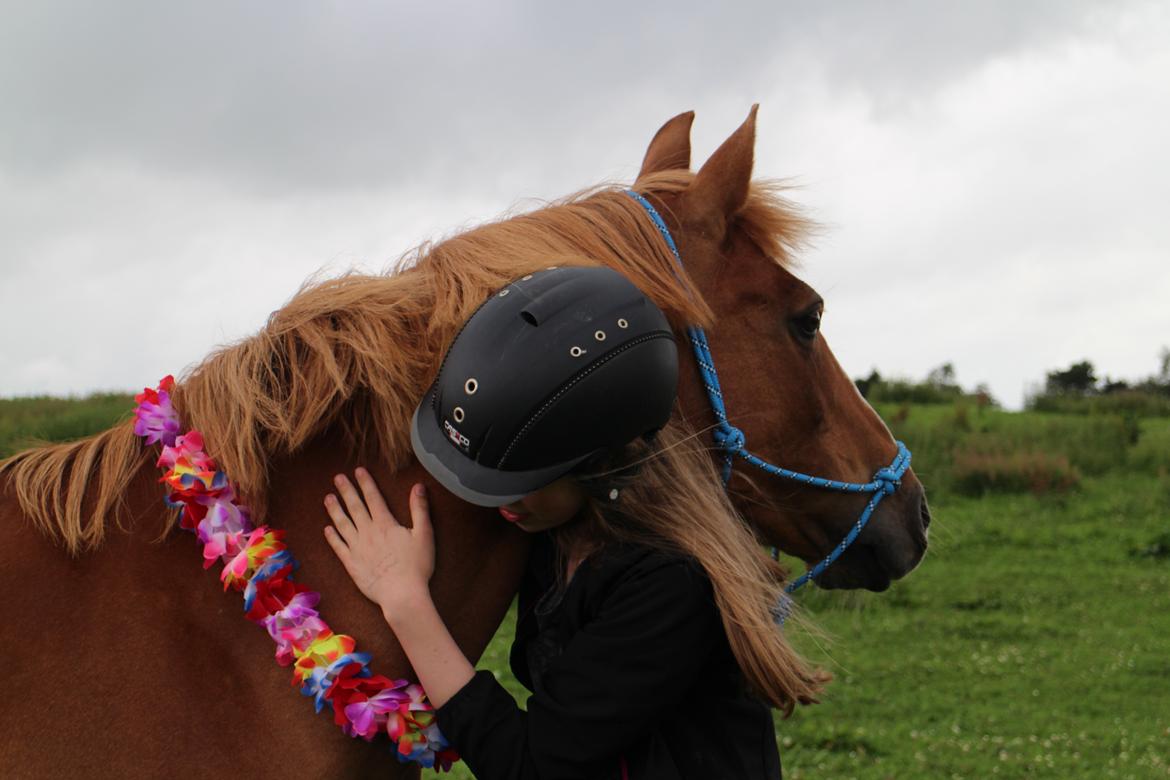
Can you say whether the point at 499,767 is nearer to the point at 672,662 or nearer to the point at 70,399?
the point at 672,662

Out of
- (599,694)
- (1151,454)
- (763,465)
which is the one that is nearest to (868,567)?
(763,465)

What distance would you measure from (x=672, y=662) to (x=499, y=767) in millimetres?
398

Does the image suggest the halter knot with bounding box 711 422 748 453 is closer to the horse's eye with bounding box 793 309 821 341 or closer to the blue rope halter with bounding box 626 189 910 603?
the blue rope halter with bounding box 626 189 910 603

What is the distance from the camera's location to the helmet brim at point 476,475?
1.93 m

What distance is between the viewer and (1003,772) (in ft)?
19.8

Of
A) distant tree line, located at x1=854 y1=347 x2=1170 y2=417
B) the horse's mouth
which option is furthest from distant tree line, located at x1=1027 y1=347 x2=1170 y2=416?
the horse's mouth

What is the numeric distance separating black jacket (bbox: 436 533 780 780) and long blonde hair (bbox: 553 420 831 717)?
0.05 m

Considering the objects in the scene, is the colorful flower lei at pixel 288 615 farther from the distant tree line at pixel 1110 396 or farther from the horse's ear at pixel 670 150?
the distant tree line at pixel 1110 396

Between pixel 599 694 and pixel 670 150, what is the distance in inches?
62.3

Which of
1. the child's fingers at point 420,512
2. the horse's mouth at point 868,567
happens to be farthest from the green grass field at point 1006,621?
the child's fingers at point 420,512

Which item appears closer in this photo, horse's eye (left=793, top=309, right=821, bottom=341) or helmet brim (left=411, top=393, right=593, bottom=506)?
helmet brim (left=411, top=393, right=593, bottom=506)

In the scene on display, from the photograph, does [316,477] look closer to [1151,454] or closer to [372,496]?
[372,496]

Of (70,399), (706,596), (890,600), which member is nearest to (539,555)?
(706,596)

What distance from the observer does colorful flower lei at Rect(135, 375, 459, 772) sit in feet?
6.26
